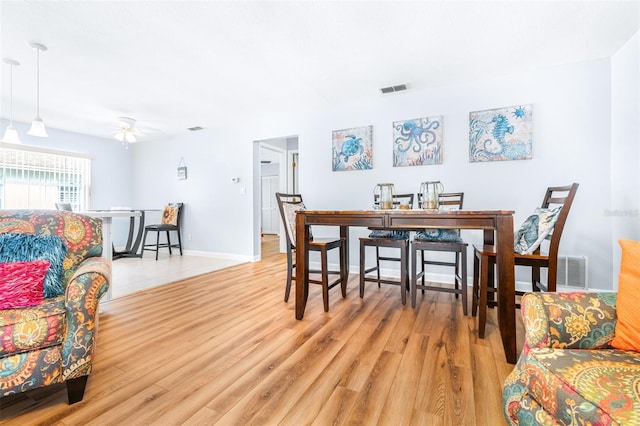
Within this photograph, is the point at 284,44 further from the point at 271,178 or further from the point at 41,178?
the point at 271,178

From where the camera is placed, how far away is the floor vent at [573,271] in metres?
2.68

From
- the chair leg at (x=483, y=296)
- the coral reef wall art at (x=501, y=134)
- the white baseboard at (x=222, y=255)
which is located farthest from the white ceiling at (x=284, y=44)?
the white baseboard at (x=222, y=255)

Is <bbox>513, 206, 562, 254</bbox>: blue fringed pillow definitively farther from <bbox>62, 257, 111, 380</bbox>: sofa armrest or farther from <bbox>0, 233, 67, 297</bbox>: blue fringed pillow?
<bbox>0, 233, 67, 297</bbox>: blue fringed pillow

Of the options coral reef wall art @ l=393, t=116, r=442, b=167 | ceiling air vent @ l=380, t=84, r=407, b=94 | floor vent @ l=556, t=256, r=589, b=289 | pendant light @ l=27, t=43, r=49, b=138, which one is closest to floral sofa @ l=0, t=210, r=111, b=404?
pendant light @ l=27, t=43, r=49, b=138

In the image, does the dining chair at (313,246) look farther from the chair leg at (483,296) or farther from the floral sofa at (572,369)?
the floral sofa at (572,369)

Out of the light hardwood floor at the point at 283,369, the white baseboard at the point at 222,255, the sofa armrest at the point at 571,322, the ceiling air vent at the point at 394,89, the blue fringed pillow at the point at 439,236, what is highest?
the ceiling air vent at the point at 394,89

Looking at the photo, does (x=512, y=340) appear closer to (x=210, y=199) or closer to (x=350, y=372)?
(x=350, y=372)

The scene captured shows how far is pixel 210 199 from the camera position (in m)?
5.11

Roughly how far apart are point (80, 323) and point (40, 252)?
22.0 inches

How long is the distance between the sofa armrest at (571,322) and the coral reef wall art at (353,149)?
9.14 ft

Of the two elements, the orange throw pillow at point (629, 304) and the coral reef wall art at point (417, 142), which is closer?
the orange throw pillow at point (629, 304)

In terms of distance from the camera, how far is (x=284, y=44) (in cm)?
243

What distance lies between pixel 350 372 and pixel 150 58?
312 cm

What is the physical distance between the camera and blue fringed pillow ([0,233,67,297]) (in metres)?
1.39
